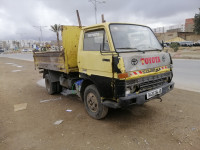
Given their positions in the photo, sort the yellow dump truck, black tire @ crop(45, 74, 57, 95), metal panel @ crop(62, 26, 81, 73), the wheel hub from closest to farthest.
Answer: the yellow dump truck, the wheel hub, metal panel @ crop(62, 26, 81, 73), black tire @ crop(45, 74, 57, 95)

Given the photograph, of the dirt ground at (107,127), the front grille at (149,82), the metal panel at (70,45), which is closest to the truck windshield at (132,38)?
the front grille at (149,82)

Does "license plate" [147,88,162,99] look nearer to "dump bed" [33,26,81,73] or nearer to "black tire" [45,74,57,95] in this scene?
"dump bed" [33,26,81,73]

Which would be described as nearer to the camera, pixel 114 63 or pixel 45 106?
pixel 114 63

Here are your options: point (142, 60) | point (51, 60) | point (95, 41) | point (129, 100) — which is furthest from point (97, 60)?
point (51, 60)

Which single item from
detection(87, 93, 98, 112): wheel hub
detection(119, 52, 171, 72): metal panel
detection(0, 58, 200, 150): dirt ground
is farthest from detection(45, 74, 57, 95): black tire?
detection(119, 52, 171, 72): metal panel

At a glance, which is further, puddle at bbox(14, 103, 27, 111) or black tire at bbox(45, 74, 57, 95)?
black tire at bbox(45, 74, 57, 95)

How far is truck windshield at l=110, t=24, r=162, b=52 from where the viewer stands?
3.31 metres

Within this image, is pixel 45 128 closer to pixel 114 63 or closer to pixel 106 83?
pixel 106 83

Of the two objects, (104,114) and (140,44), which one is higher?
(140,44)

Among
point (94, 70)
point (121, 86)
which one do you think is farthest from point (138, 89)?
point (94, 70)

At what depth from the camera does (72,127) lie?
3561mm

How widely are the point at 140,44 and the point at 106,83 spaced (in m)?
1.25

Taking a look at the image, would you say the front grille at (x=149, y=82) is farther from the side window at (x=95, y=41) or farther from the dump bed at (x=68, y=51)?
the dump bed at (x=68, y=51)

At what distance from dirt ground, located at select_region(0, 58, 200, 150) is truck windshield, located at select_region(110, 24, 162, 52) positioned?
167 cm
